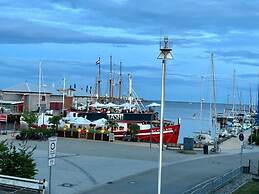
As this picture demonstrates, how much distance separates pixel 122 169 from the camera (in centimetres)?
2980

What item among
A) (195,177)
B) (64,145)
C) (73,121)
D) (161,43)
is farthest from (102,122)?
(161,43)

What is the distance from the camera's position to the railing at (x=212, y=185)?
1992 centimetres

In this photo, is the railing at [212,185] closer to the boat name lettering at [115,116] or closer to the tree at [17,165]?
the tree at [17,165]

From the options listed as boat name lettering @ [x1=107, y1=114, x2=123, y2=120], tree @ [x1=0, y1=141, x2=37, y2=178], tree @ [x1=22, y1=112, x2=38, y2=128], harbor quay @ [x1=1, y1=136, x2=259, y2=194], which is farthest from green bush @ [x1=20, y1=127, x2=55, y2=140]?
tree @ [x1=0, y1=141, x2=37, y2=178]

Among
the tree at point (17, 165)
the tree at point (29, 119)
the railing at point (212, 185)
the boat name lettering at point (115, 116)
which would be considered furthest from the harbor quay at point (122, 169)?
the boat name lettering at point (115, 116)

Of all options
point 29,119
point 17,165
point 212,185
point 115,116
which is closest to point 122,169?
point 212,185

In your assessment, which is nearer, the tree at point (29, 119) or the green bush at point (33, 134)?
the green bush at point (33, 134)

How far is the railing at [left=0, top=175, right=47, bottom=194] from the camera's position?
19.8 m

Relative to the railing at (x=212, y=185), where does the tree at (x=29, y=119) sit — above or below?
above

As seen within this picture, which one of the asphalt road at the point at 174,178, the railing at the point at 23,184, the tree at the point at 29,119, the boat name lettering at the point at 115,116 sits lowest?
the asphalt road at the point at 174,178

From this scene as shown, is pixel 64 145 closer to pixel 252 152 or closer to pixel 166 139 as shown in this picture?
pixel 252 152

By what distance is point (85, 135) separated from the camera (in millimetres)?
54406

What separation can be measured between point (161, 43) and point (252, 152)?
31.3 m

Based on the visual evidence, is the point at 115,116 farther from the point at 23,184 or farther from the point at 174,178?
the point at 23,184
